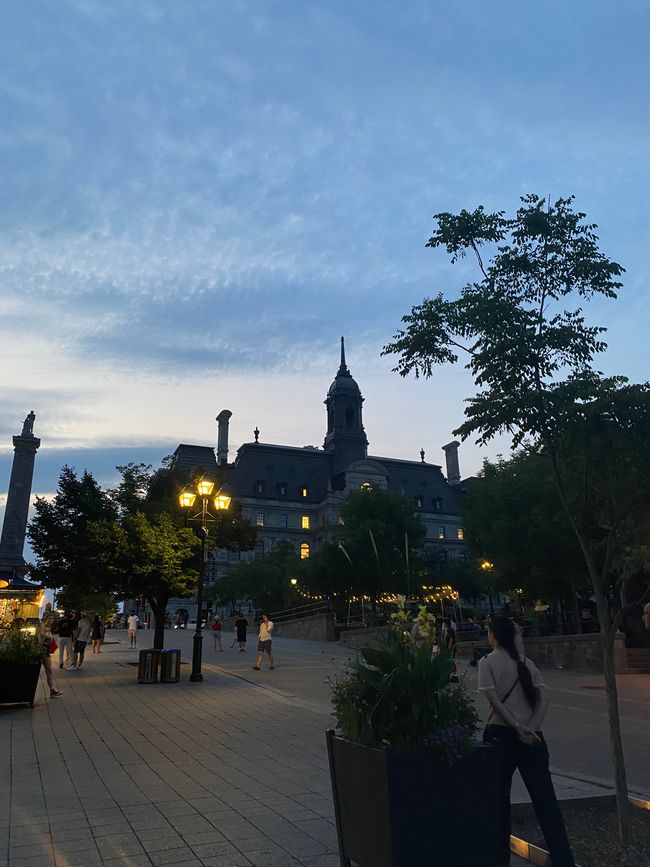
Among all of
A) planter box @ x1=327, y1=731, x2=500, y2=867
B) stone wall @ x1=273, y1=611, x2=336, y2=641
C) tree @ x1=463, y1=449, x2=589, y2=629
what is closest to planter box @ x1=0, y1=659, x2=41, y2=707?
planter box @ x1=327, y1=731, x2=500, y2=867

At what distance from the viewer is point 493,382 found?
22.7ft

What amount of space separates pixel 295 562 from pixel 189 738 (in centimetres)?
5070

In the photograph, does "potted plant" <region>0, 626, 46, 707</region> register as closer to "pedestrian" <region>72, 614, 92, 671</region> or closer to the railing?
"pedestrian" <region>72, 614, 92, 671</region>

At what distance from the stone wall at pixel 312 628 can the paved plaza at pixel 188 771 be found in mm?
21868

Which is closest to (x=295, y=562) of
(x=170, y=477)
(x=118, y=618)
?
(x=118, y=618)

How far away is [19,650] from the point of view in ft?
42.5

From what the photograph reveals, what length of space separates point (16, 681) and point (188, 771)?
262 inches

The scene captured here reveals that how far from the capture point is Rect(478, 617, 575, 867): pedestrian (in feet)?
15.2

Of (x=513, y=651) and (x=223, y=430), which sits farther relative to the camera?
(x=223, y=430)

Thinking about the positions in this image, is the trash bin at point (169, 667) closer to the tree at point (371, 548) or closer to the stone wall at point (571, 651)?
the stone wall at point (571, 651)

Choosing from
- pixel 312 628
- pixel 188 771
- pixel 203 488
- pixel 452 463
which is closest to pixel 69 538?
pixel 203 488

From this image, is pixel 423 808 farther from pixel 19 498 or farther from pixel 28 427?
pixel 28 427

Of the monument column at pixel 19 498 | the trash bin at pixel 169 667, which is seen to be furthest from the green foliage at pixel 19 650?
the monument column at pixel 19 498

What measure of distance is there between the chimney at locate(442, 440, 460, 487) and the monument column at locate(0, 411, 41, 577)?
249 ft
